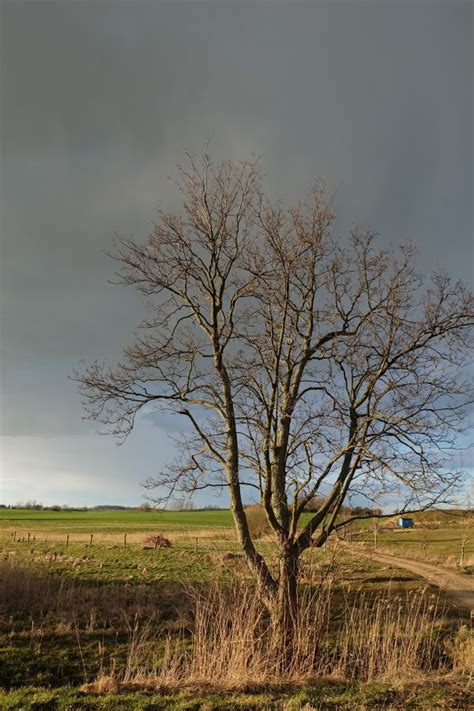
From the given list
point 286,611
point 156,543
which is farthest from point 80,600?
point 156,543

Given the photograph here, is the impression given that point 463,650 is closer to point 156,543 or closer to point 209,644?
point 209,644

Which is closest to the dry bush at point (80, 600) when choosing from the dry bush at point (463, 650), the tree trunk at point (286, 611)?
the tree trunk at point (286, 611)

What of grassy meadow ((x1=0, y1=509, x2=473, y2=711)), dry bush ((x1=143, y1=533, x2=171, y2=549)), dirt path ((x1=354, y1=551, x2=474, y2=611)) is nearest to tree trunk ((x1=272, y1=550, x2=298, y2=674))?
grassy meadow ((x1=0, y1=509, x2=473, y2=711))

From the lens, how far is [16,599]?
17812 millimetres

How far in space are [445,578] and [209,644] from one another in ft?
51.9

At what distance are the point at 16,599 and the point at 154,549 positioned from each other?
22629 millimetres

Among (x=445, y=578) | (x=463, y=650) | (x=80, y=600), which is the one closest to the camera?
(x=463, y=650)

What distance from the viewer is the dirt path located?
1964 cm

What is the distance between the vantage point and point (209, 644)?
8867mm

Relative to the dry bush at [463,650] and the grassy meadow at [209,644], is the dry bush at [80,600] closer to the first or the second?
the grassy meadow at [209,644]

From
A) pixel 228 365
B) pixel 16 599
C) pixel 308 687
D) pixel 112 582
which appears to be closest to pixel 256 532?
pixel 112 582

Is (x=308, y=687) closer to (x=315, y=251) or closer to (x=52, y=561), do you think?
(x=315, y=251)

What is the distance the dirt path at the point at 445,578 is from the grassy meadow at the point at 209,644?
761 mm

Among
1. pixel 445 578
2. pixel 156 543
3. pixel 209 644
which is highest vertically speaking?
pixel 209 644
